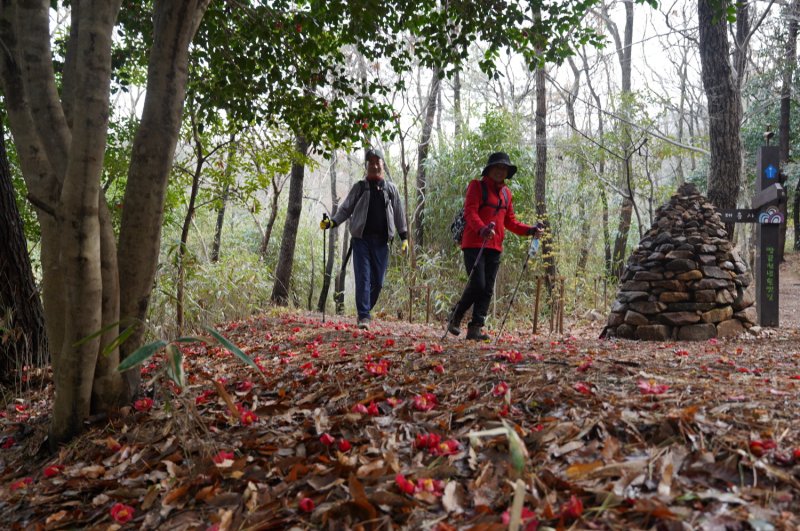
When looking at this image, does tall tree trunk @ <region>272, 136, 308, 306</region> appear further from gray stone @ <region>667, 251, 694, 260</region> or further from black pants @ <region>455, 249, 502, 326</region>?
gray stone @ <region>667, 251, 694, 260</region>

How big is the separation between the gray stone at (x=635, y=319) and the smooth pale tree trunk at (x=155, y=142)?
14.2ft

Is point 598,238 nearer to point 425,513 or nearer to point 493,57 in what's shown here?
point 493,57

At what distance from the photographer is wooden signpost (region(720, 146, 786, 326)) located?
5.54 meters

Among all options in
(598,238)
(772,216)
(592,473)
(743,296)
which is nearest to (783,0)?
(598,238)

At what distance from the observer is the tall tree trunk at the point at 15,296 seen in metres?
3.34

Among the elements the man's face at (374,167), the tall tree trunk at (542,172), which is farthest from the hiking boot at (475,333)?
the tall tree trunk at (542,172)

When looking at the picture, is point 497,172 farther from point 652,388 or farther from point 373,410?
point 373,410

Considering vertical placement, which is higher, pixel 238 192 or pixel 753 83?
pixel 753 83

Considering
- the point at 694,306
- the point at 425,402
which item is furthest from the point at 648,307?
the point at 425,402

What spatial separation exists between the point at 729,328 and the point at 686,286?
57 cm

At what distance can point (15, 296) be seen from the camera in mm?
3469

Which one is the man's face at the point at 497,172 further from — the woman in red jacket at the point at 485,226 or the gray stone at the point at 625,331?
the gray stone at the point at 625,331

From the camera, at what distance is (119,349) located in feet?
7.75

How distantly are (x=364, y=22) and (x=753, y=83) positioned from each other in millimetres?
16913
